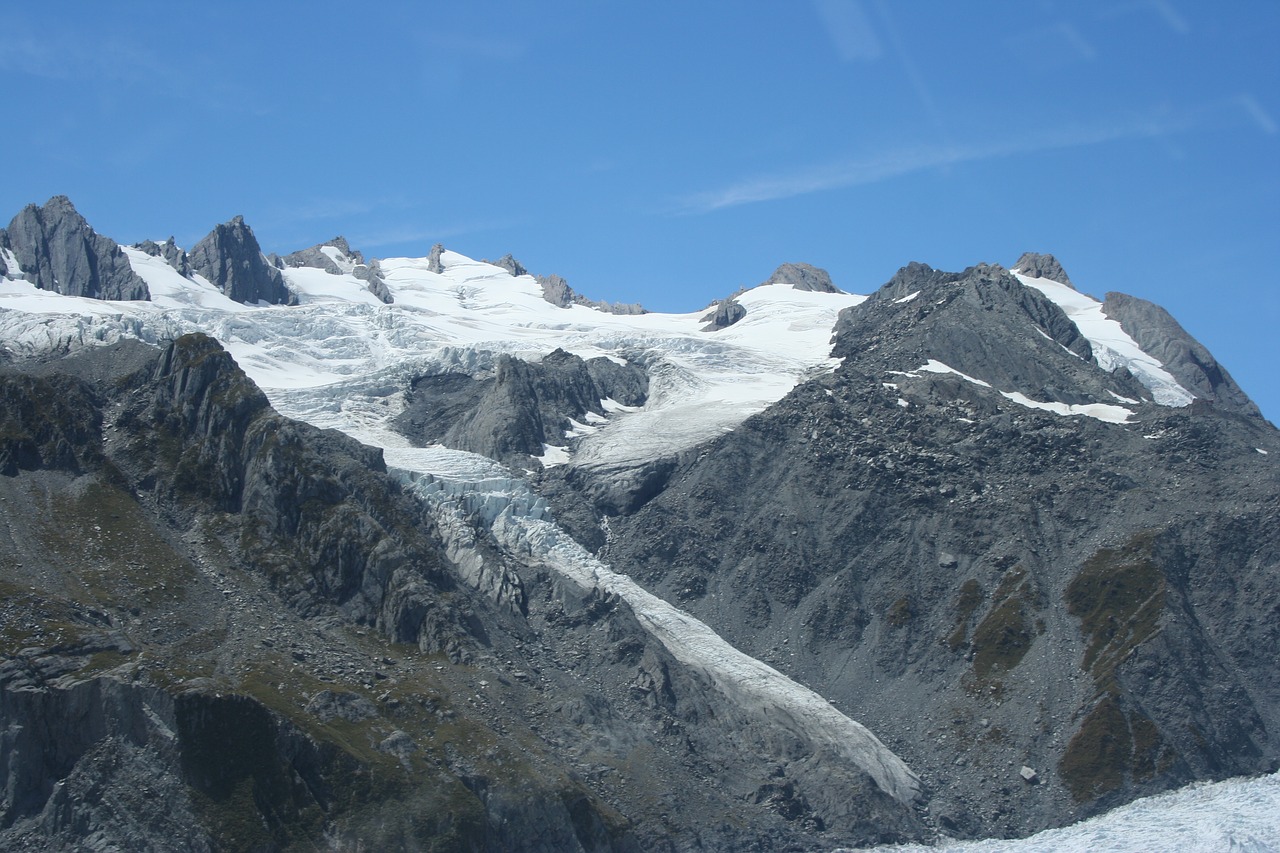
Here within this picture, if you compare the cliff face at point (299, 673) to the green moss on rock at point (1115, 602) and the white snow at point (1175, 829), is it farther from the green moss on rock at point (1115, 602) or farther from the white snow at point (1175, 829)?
the green moss on rock at point (1115, 602)

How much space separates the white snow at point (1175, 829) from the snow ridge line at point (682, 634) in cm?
1120

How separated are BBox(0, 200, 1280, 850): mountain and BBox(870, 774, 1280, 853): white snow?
2460 millimetres

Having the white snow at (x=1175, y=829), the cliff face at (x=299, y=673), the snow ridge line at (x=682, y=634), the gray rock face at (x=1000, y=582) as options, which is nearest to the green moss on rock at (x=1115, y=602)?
the gray rock face at (x=1000, y=582)

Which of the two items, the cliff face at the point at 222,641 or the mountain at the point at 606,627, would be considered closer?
the cliff face at the point at 222,641

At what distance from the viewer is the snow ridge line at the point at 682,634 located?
479 feet

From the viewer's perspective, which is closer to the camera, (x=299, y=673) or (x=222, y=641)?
(x=299, y=673)

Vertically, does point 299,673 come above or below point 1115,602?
below

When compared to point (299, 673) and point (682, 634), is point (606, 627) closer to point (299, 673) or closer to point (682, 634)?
point (682, 634)

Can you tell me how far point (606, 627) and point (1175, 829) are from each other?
56.2 metres

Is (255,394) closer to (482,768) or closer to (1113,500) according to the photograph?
(482,768)

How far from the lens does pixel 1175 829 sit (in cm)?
13462

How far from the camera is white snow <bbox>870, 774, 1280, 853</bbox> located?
132m

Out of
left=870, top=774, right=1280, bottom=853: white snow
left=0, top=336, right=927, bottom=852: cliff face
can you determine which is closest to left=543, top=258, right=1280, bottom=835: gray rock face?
left=870, top=774, right=1280, bottom=853: white snow

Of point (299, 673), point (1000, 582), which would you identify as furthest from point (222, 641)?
point (1000, 582)
